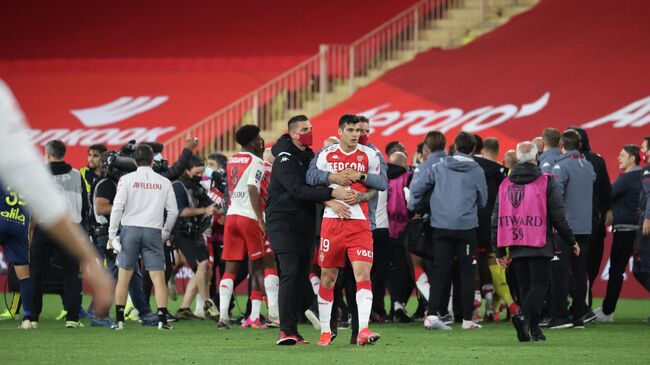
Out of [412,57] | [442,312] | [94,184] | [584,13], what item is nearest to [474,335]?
[442,312]

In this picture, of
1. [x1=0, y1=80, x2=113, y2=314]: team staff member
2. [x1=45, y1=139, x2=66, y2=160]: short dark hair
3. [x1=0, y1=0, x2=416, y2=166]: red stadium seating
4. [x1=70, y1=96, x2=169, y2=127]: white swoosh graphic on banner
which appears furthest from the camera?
[x1=0, y1=0, x2=416, y2=166]: red stadium seating

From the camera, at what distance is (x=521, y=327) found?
10266 millimetres

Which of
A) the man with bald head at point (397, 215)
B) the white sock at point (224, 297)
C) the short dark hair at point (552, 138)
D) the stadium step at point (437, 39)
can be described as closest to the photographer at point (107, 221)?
the white sock at point (224, 297)

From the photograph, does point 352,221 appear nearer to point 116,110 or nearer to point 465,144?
point 465,144

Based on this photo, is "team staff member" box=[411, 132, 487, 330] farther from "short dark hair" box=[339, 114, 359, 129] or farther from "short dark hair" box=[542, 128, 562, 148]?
"short dark hair" box=[339, 114, 359, 129]

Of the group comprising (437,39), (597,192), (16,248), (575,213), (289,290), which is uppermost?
(437,39)

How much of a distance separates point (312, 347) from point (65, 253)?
3851mm

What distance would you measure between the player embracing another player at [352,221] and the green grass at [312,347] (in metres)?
0.45

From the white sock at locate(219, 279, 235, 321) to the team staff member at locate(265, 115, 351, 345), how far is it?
2.00 meters

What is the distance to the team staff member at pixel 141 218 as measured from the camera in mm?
11852

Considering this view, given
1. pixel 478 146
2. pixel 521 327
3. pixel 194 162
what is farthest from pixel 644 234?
pixel 194 162

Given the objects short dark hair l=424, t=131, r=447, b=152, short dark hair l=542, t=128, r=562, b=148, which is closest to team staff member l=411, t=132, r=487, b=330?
short dark hair l=424, t=131, r=447, b=152

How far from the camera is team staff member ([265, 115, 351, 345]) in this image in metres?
9.90

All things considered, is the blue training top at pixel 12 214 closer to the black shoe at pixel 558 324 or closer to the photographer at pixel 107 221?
the photographer at pixel 107 221
